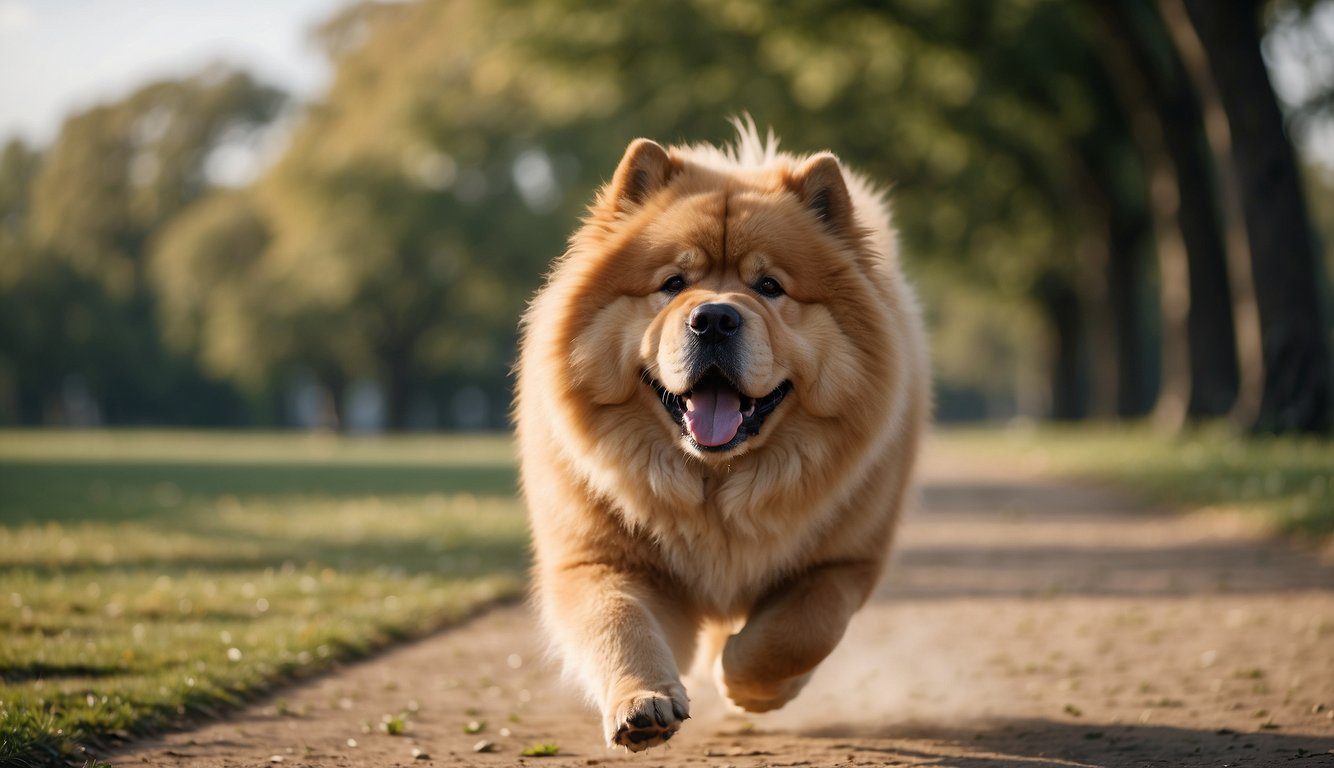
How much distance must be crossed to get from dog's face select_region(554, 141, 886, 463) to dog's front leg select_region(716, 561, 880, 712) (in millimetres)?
554

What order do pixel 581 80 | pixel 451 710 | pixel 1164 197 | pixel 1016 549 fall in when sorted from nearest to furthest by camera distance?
pixel 451 710, pixel 1016 549, pixel 1164 197, pixel 581 80

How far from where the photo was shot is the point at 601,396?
4.35 metres

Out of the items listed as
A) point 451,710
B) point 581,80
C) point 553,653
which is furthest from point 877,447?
point 581,80

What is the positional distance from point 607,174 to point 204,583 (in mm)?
24232

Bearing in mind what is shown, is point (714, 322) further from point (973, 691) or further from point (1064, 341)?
point (1064, 341)

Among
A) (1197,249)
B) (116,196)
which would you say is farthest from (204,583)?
(116,196)

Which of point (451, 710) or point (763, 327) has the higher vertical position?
point (763, 327)

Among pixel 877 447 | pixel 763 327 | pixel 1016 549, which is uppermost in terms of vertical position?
pixel 763 327

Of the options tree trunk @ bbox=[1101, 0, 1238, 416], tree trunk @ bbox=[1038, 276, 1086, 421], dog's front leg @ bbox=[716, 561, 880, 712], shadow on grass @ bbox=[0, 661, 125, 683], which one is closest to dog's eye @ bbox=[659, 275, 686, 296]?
dog's front leg @ bbox=[716, 561, 880, 712]

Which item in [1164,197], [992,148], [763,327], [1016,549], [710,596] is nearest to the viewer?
[763,327]

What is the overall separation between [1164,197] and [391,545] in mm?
12655

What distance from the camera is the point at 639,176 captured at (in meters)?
4.69

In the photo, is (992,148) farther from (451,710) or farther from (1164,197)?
(451,710)

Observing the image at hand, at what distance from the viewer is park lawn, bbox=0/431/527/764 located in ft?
15.7
